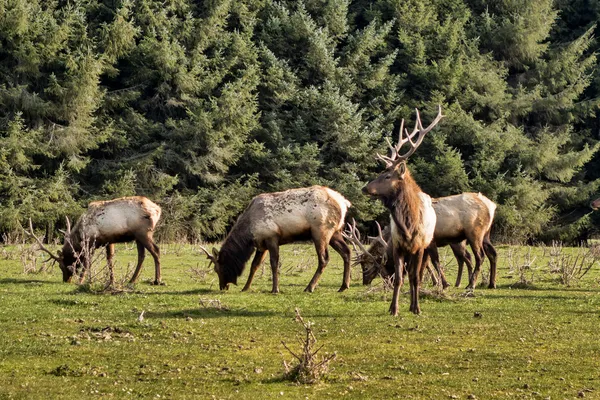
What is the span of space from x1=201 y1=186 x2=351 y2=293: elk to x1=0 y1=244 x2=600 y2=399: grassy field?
1.82 feet

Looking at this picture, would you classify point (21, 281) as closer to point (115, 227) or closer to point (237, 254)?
point (115, 227)

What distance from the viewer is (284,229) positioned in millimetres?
17094

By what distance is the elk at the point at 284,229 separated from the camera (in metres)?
17.1

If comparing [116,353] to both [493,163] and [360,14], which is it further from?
[360,14]

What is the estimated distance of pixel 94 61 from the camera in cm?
3556

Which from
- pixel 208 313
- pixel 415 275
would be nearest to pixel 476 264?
pixel 415 275

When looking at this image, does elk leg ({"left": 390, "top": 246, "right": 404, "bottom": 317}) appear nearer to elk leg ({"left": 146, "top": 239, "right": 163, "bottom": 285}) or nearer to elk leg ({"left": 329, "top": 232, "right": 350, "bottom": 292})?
elk leg ({"left": 329, "top": 232, "right": 350, "bottom": 292})

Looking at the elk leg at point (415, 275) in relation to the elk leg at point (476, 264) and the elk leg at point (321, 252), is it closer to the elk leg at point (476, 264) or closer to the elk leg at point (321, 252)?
the elk leg at point (321, 252)

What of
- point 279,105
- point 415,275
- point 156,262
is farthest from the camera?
point 279,105

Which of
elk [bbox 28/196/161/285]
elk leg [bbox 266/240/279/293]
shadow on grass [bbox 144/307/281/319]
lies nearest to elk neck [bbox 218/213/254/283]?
elk leg [bbox 266/240/279/293]

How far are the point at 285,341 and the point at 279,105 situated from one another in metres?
29.7

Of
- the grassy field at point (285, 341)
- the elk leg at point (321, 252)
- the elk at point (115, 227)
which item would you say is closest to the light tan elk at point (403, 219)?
the grassy field at point (285, 341)

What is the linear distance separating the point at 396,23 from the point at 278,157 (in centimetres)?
1075

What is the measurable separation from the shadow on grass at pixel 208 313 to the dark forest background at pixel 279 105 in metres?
19.8
